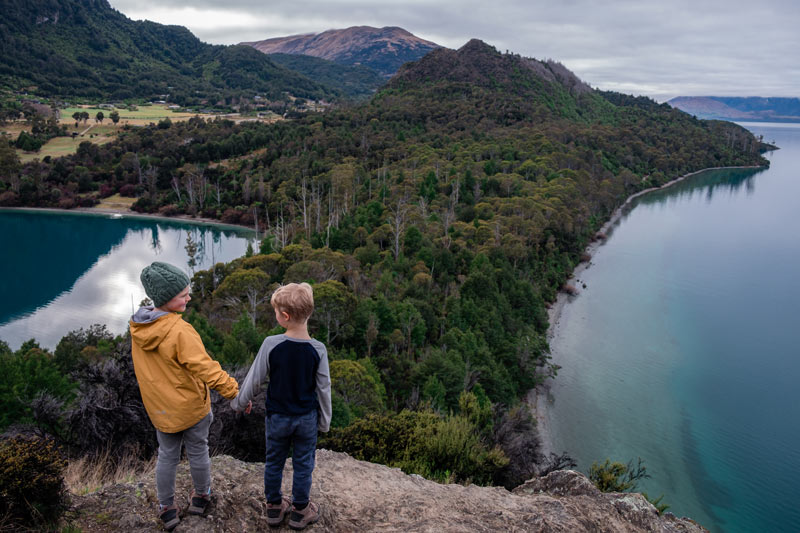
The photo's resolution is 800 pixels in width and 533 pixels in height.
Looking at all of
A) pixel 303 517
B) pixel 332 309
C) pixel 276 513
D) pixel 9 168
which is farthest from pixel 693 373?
pixel 9 168

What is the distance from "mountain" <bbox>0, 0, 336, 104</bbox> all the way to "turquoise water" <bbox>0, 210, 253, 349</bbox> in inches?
2391

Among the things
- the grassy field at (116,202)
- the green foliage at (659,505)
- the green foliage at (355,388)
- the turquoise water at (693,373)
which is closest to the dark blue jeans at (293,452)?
the green foliage at (659,505)

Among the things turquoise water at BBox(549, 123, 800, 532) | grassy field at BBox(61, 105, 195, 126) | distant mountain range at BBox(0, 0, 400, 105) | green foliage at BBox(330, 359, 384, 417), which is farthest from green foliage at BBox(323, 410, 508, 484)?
distant mountain range at BBox(0, 0, 400, 105)

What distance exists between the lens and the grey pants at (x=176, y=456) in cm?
309

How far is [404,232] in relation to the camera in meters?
30.0

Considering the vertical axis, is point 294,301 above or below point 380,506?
above

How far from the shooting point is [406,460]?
19.5ft

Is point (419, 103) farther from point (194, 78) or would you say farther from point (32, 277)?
point (194, 78)

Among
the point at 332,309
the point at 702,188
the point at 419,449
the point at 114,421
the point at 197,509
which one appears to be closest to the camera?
the point at 197,509

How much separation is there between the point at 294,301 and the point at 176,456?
1317 mm

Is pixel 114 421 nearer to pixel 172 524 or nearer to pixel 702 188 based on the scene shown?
pixel 172 524

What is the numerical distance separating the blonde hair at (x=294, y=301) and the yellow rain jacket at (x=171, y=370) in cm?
52

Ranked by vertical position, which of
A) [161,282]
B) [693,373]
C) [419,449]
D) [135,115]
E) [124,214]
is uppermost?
[135,115]

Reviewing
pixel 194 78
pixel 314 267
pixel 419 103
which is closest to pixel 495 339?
pixel 314 267
